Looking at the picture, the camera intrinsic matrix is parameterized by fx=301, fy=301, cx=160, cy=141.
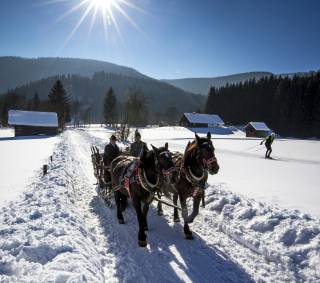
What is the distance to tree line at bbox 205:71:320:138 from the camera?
85.7m

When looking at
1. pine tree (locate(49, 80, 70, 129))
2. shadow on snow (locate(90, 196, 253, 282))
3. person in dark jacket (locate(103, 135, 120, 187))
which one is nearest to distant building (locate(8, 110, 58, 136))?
pine tree (locate(49, 80, 70, 129))

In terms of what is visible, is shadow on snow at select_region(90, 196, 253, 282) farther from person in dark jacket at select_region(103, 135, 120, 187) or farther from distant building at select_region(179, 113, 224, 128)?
distant building at select_region(179, 113, 224, 128)

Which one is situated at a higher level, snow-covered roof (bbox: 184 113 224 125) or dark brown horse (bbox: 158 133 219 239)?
snow-covered roof (bbox: 184 113 224 125)

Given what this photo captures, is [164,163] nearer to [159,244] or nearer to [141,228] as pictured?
[141,228]

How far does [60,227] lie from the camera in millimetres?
6879

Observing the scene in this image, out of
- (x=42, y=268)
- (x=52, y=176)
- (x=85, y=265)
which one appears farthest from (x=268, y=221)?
(x=52, y=176)

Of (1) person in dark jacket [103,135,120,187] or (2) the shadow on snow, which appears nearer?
(2) the shadow on snow

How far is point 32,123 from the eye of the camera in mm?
64250

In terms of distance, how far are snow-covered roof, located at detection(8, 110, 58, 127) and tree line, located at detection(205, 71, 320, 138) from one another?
6568cm

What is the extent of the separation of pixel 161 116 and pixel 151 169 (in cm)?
15626

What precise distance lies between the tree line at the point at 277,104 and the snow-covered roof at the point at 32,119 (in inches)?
2586

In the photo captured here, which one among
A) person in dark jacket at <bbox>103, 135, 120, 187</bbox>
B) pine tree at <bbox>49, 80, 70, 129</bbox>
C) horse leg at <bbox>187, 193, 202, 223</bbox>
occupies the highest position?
pine tree at <bbox>49, 80, 70, 129</bbox>

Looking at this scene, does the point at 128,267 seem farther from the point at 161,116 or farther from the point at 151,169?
the point at 161,116

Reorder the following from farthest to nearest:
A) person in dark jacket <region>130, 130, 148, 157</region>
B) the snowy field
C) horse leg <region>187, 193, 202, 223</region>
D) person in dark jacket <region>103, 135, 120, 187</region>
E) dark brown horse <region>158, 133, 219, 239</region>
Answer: person in dark jacket <region>130, 130, 148, 157</region>, person in dark jacket <region>103, 135, 120, 187</region>, horse leg <region>187, 193, 202, 223</region>, dark brown horse <region>158, 133, 219, 239</region>, the snowy field
